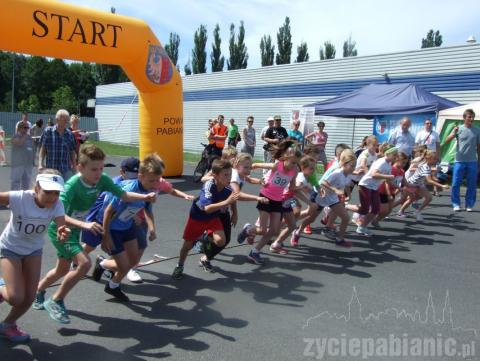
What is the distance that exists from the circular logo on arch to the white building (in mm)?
10368

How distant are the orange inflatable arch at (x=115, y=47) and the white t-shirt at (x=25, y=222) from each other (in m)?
7.45

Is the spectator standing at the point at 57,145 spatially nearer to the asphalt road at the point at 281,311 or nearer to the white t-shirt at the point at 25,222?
the asphalt road at the point at 281,311

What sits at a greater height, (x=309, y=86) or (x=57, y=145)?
(x=309, y=86)

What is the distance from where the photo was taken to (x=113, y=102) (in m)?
38.1

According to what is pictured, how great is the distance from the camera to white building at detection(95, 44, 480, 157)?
56.0ft

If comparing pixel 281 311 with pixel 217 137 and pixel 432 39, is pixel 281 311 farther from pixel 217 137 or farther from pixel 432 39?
pixel 432 39

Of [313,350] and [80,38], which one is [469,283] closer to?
[313,350]

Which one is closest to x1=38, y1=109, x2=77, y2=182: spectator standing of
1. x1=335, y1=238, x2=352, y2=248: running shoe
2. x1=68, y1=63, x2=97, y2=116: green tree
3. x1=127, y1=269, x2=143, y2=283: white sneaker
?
x1=127, y1=269, x2=143, y2=283: white sneaker

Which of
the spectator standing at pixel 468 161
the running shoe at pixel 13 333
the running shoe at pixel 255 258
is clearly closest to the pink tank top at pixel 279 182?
the running shoe at pixel 255 258

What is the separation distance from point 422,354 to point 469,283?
2.20 m

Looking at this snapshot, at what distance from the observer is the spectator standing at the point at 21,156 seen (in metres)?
9.07

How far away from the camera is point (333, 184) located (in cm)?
680

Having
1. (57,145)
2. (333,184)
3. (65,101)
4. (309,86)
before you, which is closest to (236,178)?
(333,184)

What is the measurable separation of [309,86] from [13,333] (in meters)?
20.7
